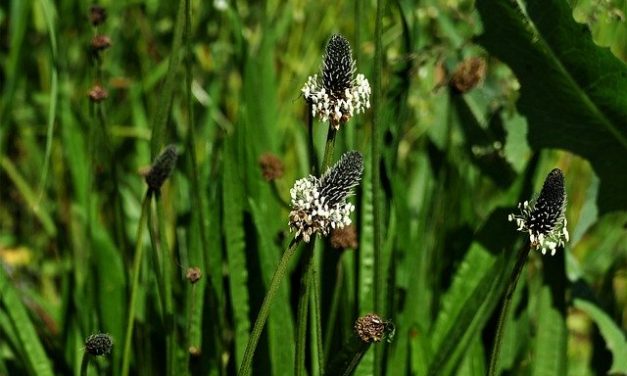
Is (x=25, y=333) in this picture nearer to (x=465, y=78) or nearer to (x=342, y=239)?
(x=342, y=239)

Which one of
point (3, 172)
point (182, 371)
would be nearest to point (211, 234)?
point (182, 371)

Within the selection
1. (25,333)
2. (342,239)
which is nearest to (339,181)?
(342,239)

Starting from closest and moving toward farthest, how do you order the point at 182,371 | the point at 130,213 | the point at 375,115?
the point at 375,115, the point at 182,371, the point at 130,213

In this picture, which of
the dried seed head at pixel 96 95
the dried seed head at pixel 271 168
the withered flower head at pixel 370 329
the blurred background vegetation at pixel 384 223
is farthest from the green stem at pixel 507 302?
the dried seed head at pixel 96 95

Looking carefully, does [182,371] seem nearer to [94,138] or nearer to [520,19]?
[94,138]

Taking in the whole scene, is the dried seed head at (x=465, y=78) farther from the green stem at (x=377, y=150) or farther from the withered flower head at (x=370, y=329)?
the withered flower head at (x=370, y=329)
